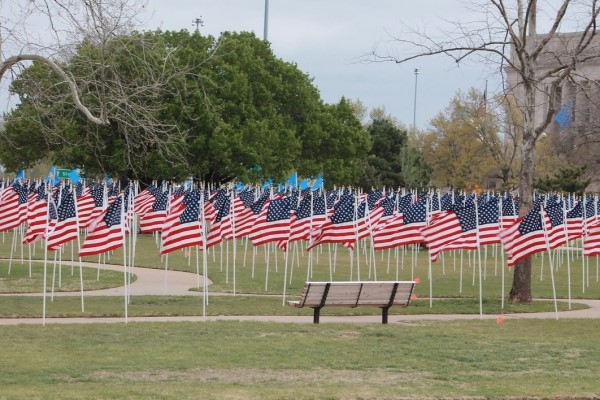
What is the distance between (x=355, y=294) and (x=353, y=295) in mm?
53

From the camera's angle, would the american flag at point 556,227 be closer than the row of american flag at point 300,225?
No

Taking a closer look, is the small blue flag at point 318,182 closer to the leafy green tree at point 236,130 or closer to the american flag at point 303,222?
the leafy green tree at point 236,130

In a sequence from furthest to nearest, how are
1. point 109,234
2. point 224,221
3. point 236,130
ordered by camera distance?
point 236,130 → point 224,221 → point 109,234

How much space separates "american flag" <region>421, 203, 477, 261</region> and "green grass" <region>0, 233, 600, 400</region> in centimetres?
155

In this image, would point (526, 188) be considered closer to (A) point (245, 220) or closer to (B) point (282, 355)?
(A) point (245, 220)

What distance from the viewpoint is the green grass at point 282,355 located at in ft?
43.1

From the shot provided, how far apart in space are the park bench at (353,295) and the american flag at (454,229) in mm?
3654

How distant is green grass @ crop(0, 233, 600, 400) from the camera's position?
1312cm

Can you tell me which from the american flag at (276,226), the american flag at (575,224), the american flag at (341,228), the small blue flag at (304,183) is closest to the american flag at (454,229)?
the american flag at (341,228)

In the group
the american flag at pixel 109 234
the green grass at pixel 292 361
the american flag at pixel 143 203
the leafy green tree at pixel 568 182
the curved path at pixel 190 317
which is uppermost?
the leafy green tree at pixel 568 182

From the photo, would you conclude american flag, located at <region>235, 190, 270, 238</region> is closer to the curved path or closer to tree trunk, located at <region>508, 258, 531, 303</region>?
the curved path

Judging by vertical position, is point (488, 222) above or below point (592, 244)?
above

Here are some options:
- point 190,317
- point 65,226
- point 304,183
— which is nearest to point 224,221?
point 190,317

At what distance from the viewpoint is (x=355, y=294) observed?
818 inches
